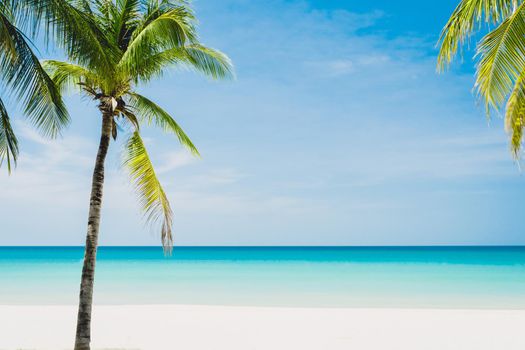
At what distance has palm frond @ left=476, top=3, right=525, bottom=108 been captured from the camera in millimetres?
4734

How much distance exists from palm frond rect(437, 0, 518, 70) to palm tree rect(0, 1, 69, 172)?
4.22 metres

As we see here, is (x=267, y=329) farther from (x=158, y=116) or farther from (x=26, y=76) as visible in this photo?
(x=26, y=76)

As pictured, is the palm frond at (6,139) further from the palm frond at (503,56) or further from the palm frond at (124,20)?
the palm frond at (503,56)

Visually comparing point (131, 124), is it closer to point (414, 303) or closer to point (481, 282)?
point (414, 303)

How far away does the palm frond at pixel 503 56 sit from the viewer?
15.5 feet

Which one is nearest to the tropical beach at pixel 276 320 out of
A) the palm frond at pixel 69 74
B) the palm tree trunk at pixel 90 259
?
the palm tree trunk at pixel 90 259

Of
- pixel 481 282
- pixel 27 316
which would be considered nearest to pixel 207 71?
pixel 27 316

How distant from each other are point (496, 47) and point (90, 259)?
17.2ft

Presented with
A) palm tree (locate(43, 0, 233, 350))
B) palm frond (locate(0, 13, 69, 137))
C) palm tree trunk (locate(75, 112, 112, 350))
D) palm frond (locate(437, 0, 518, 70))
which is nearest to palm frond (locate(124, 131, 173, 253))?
palm tree (locate(43, 0, 233, 350))

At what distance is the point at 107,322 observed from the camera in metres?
10.6

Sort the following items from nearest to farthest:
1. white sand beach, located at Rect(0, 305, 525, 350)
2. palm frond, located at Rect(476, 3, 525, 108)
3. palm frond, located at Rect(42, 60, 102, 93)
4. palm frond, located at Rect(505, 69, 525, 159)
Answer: palm frond, located at Rect(476, 3, 525, 108), palm frond, located at Rect(505, 69, 525, 159), palm frond, located at Rect(42, 60, 102, 93), white sand beach, located at Rect(0, 305, 525, 350)

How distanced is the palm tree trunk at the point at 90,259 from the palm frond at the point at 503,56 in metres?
4.70

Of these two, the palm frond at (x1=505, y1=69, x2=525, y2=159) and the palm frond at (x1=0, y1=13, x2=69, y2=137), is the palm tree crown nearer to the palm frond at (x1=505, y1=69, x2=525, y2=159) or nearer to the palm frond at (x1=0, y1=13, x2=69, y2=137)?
the palm frond at (x1=0, y1=13, x2=69, y2=137)

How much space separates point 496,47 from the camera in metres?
4.84
